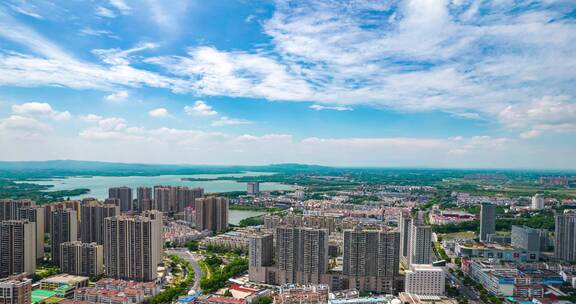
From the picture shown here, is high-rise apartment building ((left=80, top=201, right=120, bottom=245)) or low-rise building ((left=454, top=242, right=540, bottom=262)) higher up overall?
high-rise apartment building ((left=80, top=201, right=120, bottom=245))

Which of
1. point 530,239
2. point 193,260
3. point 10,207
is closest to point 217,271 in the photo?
point 193,260

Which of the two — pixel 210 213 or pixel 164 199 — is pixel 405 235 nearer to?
pixel 210 213

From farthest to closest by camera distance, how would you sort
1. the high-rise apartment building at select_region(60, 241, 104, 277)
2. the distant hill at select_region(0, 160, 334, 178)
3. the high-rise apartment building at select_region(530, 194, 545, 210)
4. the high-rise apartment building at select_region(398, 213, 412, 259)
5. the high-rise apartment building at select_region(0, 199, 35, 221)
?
1. the distant hill at select_region(0, 160, 334, 178)
2. the high-rise apartment building at select_region(530, 194, 545, 210)
3. the high-rise apartment building at select_region(0, 199, 35, 221)
4. the high-rise apartment building at select_region(398, 213, 412, 259)
5. the high-rise apartment building at select_region(60, 241, 104, 277)

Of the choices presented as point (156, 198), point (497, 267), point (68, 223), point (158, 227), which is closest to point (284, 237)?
point (158, 227)

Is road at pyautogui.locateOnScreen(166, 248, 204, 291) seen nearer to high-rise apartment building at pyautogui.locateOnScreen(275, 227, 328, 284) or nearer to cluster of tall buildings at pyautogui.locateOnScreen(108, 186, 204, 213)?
high-rise apartment building at pyautogui.locateOnScreen(275, 227, 328, 284)

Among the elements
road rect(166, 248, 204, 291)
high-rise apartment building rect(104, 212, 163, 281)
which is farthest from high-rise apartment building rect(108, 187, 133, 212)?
high-rise apartment building rect(104, 212, 163, 281)

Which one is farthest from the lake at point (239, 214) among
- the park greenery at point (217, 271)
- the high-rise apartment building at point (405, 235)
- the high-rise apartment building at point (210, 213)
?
the high-rise apartment building at point (405, 235)
